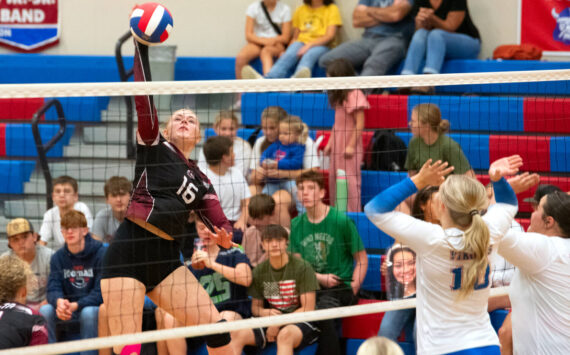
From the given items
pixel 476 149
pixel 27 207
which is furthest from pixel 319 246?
pixel 27 207

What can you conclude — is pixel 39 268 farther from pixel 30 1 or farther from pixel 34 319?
pixel 30 1

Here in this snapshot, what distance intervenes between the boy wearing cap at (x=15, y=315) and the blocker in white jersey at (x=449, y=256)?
2126mm

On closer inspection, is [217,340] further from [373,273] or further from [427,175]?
[373,273]

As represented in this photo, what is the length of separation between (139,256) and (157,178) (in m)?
0.44

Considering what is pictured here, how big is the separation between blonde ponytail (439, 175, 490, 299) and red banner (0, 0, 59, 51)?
810 cm

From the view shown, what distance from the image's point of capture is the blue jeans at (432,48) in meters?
7.97

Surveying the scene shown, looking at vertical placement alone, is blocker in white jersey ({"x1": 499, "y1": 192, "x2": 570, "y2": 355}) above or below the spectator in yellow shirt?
A: below

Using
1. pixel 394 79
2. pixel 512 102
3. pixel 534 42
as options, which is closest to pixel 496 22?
pixel 534 42

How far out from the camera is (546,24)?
8820 mm

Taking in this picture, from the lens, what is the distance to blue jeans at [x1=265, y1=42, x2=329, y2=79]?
848 centimetres

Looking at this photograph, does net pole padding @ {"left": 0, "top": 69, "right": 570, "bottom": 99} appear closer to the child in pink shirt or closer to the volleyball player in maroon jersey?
the volleyball player in maroon jersey

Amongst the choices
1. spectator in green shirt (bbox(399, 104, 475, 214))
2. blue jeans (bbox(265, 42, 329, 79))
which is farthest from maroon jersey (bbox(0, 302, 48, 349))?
blue jeans (bbox(265, 42, 329, 79))

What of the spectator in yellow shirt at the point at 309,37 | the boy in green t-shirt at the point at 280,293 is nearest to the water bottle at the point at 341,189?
the boy in green t-shirt at the point at 280,293

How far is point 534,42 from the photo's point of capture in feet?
29.2
